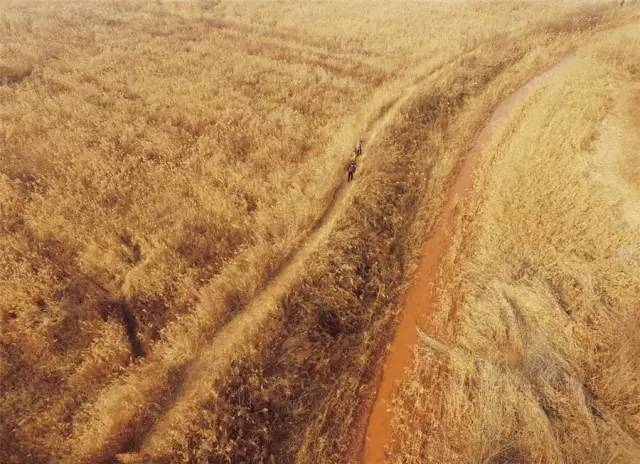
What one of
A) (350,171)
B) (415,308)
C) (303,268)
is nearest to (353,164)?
(350,171)

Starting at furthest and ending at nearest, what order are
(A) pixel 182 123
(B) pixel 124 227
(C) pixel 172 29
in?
(C) pixel 172 29 → (A) pixel 182 123 → (B) pixel 124 227

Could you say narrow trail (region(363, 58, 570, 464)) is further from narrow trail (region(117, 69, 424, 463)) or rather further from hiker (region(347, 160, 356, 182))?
hiker (region(347, 160, 356, 182))

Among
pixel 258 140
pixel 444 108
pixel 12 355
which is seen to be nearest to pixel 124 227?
pixel 12 355

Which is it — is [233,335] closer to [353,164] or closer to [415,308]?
[415,308]

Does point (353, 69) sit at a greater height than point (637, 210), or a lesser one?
greater

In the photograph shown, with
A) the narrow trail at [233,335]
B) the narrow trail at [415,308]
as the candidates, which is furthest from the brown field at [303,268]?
the narrow trail at [415,308]

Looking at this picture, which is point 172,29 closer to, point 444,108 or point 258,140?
point 258,140
